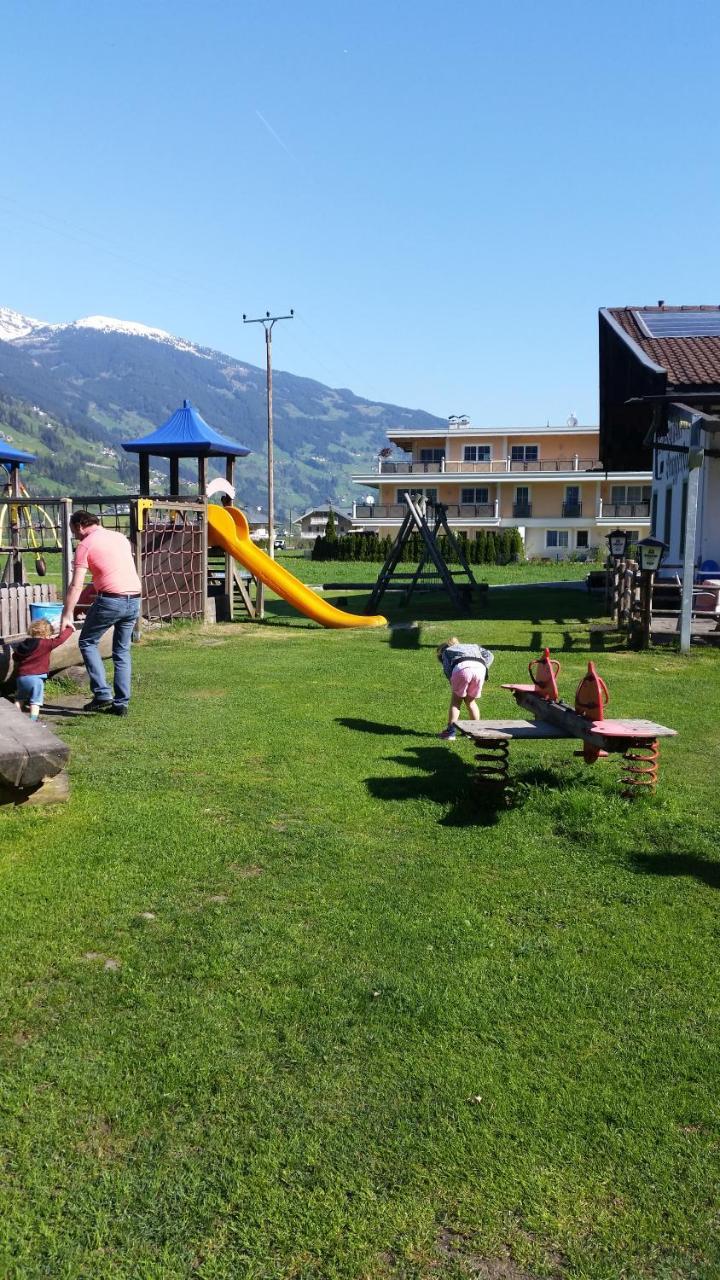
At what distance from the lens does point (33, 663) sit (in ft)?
29.5

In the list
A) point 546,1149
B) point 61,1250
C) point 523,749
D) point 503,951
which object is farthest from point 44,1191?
point 523,749

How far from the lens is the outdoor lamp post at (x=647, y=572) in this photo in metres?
14.3

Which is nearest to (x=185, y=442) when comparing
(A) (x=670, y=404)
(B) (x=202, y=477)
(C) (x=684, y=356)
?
(B) (x=202, y=477)

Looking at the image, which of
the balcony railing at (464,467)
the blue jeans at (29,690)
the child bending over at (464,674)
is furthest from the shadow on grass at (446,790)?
the balcony railing at (464,467)

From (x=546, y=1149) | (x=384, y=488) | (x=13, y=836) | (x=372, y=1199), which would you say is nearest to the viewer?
(x=372, y=1199)

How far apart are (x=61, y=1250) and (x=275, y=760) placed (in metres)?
5.06

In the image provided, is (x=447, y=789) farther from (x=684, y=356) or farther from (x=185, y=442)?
(x=185, y=442)

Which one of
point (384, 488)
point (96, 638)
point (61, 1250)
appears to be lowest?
point (61, 1250)

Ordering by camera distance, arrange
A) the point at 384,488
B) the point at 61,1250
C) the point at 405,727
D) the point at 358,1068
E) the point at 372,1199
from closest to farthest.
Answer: the point at 61,1250 → the point at 372,1199 → the point at 358,1068 → the point at 405,727 → the point at 384,488

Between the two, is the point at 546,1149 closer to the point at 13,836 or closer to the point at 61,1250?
the point at 61,1250

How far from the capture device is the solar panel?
19.3 meters

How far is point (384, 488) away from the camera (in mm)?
63094

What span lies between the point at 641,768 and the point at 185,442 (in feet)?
54.7

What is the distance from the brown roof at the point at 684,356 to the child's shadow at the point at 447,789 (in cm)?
998
